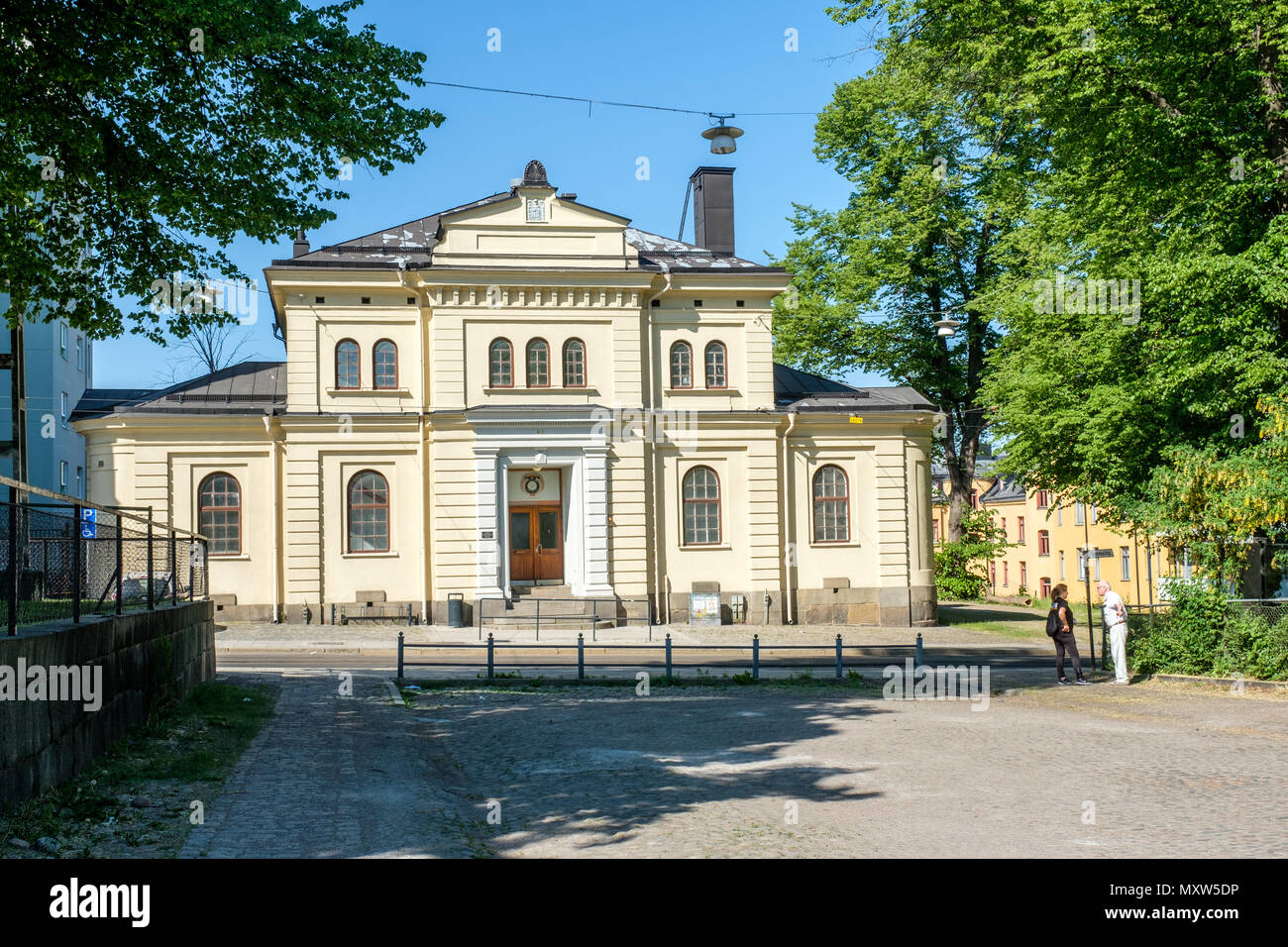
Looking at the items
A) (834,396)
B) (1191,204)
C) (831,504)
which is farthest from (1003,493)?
(1191,204)

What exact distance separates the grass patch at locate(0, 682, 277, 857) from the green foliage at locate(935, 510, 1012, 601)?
33207 mm

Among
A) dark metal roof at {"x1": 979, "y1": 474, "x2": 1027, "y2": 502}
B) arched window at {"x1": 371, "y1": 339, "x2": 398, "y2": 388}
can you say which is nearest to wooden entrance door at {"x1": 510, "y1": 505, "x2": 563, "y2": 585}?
arched window at {"x1": 371, "y1": 339, "x2": 398, "y2": 388}

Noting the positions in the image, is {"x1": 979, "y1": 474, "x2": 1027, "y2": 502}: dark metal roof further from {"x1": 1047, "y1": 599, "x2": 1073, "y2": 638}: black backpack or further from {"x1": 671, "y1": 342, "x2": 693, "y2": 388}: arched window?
{"x1": 1047, "y1": 599, "x2": 1073, "y2": 638}: black backpack

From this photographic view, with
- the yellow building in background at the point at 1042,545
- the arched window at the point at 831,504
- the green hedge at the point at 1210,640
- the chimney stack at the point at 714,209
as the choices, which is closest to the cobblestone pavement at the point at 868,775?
the green hedge at the point at 1210,640

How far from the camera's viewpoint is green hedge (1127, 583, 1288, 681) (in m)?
19.4

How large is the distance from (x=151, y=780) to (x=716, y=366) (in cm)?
2578

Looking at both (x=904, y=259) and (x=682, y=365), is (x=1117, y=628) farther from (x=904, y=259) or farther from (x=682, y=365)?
(x=904, y=259)

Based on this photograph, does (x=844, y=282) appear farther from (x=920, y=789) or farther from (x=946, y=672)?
(x=920, y=789)

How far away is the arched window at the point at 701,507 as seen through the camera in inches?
1342

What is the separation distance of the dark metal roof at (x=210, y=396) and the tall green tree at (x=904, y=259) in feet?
59.6

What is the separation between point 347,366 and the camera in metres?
32.8
